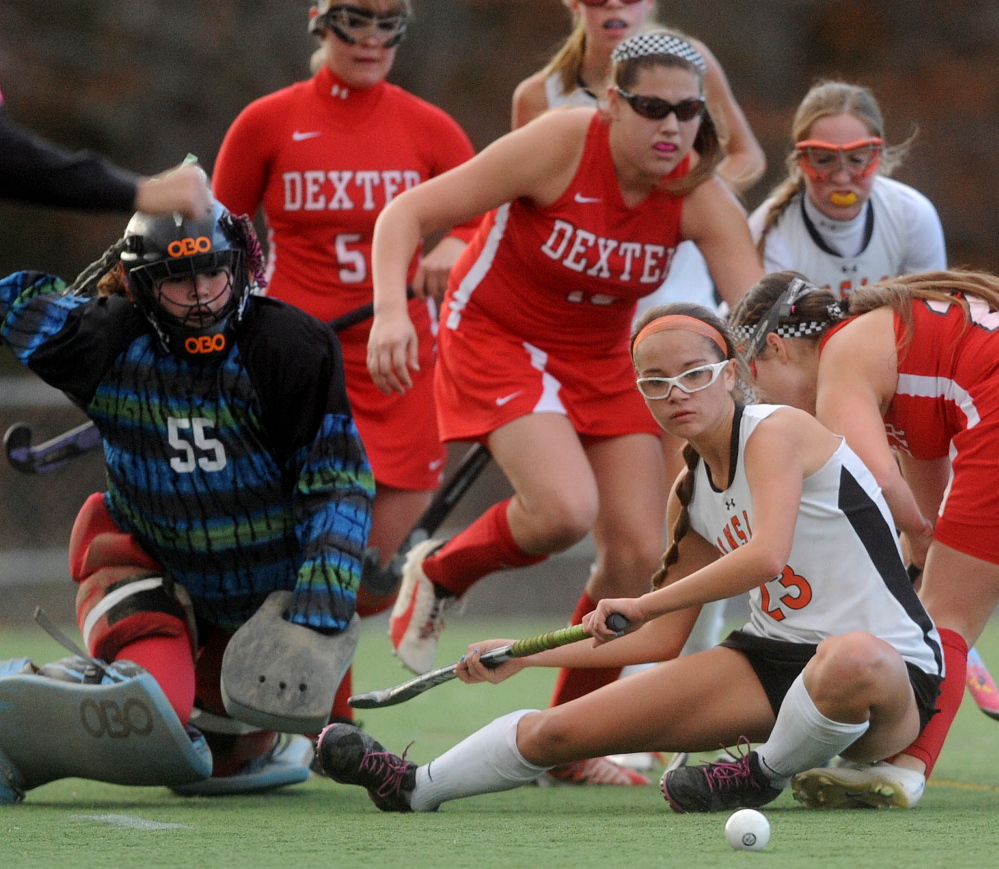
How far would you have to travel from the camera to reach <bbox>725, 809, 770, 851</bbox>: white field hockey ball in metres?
2.99

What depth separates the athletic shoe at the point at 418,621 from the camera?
501 centimetres

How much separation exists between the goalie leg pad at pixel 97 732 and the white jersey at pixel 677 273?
2140 mm

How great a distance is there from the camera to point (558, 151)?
4.50 metres

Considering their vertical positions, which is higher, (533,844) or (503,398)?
(503,398)

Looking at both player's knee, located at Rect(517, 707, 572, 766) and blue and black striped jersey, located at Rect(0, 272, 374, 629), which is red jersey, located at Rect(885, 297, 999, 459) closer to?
player's knee, located at Rect(517, 707, 572, 766)

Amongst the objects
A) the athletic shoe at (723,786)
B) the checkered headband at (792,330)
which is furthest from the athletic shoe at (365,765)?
the checkered headband at (792,330)

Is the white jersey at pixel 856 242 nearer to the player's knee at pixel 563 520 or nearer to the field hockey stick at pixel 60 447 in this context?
the player's knee at pixel 563 520

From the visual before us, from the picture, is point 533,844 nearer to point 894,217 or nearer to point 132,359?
point 132,359

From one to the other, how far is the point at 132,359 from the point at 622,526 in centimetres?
137

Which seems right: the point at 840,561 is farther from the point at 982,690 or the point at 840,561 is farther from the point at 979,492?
the point at 982,690

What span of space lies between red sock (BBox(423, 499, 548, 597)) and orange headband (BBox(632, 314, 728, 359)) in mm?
1227

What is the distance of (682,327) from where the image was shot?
3.54m

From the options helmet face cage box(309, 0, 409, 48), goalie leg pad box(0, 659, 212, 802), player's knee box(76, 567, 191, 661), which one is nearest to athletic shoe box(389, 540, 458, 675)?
player's knee box(76, 567, 191, 661)

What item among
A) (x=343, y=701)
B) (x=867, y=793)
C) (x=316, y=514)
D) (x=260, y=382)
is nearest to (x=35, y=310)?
(x=260, y=382)
